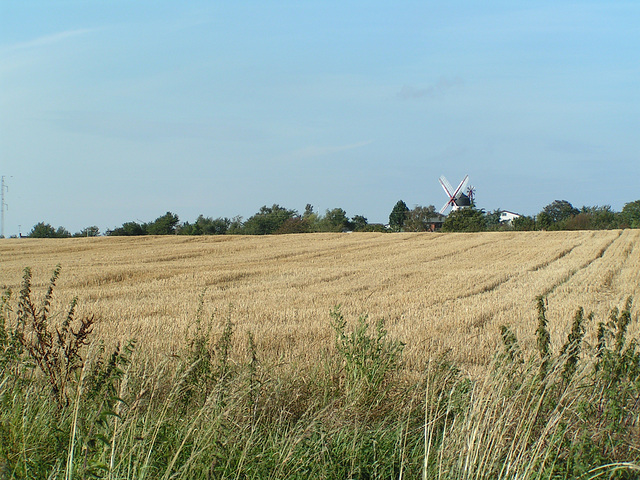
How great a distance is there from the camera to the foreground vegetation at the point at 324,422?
3217 millimetres

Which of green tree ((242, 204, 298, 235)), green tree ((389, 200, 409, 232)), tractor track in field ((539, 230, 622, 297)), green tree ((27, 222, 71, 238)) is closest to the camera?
tractor track in field ((539, 230, 622, 297))

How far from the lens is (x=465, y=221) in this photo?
73250 mm

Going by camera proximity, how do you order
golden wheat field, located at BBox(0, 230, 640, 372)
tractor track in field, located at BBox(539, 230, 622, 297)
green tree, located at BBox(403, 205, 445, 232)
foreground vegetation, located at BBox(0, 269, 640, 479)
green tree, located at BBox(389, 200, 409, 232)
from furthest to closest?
green tree, located at BBox(389, 200, 409, 232) < green tree, located at BBox(403, 205, 445, 232) < tractor track in field, located at BBox(539, 230, 622, 297) < golden wheat field, located at BBox(0, 230, 640, 372) < foreground vegetation, located at BBox(0, 269, 640, 479)

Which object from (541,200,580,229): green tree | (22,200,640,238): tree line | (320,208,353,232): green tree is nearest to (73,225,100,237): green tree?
(22,200,640,238): tree line

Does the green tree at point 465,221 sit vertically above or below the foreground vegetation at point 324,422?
above

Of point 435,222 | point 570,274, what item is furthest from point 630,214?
point 570,274

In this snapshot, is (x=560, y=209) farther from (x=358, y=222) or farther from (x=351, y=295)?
(x=351, y=295)

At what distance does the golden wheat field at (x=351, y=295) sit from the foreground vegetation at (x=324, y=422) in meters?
0.80

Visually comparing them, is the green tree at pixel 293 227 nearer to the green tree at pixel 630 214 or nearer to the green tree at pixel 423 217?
the green tree at pixel 423 217

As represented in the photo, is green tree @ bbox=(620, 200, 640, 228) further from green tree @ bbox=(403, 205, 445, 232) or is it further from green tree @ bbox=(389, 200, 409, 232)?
green tree @ bbox=(389, 200, 409, 232)

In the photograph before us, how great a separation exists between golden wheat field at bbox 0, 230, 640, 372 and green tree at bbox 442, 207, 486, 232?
42924 mm

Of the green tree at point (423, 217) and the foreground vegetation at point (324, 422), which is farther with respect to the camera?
the green tree at point (423, 217)

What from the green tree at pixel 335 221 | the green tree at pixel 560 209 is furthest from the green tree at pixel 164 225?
the green tree at pixel 560 209

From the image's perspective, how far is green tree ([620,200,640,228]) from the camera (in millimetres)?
76456
